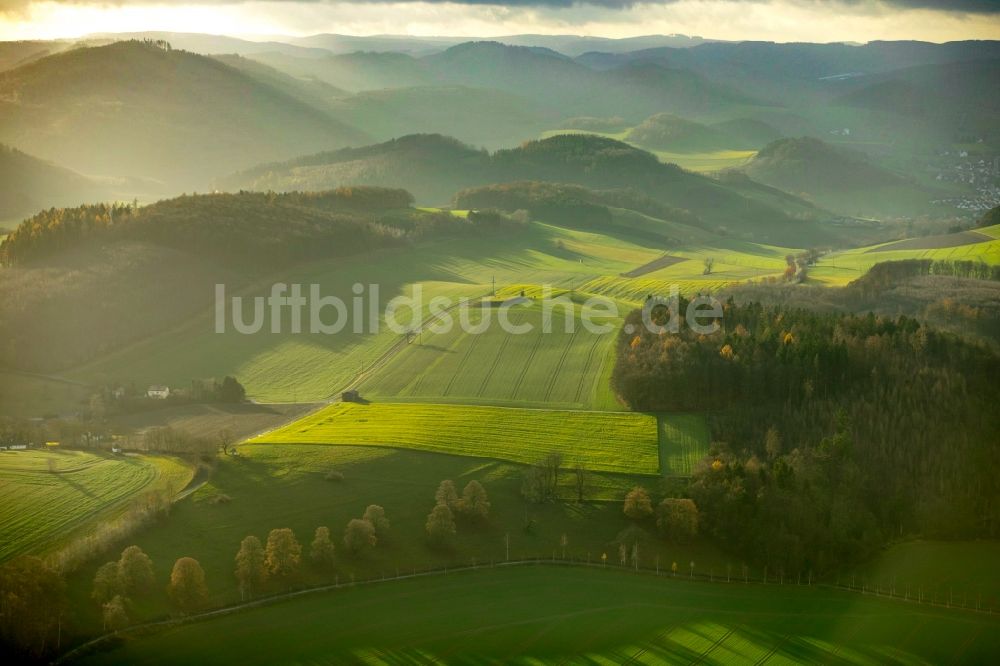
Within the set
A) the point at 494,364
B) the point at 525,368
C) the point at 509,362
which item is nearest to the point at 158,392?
the point at 494,364

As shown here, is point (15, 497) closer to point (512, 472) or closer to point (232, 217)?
point (512, 472)

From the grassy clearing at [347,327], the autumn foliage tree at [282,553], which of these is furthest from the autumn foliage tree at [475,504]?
the grassy clearing at [347,327]

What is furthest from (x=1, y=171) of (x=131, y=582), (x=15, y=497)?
(x=131, y=582)

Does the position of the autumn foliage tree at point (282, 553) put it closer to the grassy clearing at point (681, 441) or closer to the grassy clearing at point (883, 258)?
the grassy clearing at point (681, 441)

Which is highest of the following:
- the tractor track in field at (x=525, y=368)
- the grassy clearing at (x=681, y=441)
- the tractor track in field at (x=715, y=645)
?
the tractor track in field at (x=525, y=368)

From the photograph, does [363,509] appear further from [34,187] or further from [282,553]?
[34,187]

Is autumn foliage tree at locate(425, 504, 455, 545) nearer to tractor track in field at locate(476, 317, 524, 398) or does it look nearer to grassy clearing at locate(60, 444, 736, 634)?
grassy clearing at locate(60, 444, 736, 634)
